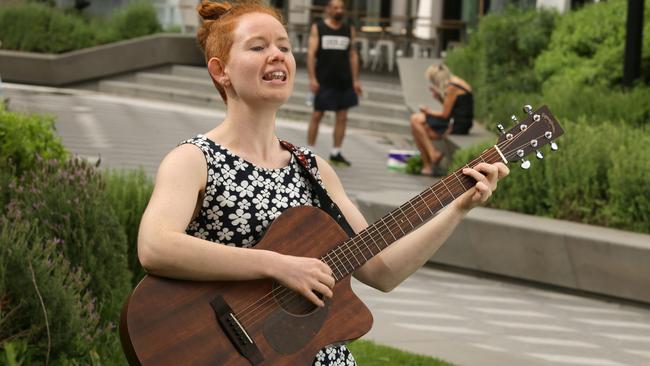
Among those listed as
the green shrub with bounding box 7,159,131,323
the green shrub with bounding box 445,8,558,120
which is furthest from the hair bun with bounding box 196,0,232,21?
the green shrub with bounding box 445,8,558,120

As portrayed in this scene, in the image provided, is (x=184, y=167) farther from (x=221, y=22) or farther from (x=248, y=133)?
(x=221, y=22)

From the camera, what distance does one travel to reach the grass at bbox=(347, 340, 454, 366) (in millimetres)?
7343

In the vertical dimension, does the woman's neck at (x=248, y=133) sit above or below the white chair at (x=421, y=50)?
above

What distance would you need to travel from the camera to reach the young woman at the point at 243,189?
3693 millimetres

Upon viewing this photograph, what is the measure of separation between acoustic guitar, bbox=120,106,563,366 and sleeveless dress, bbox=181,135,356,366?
0.07 m

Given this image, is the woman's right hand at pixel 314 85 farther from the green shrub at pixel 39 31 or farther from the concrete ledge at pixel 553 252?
the green shrub at pixel 39 31

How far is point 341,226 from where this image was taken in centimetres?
404

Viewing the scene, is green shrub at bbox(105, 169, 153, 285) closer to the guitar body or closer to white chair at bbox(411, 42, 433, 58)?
the guitar body

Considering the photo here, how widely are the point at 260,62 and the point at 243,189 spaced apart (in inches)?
14.0

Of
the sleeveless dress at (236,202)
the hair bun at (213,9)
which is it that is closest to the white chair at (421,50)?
the hair bun at (213,9)

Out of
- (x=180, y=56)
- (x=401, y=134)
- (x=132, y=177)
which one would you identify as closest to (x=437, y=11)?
(x=180, y=56)

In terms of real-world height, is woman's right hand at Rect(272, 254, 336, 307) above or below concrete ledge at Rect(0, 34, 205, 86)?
above

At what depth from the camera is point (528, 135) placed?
3963 millimetres

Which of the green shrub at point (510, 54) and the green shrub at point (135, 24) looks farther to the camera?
the green shrub at point (135, 24)
